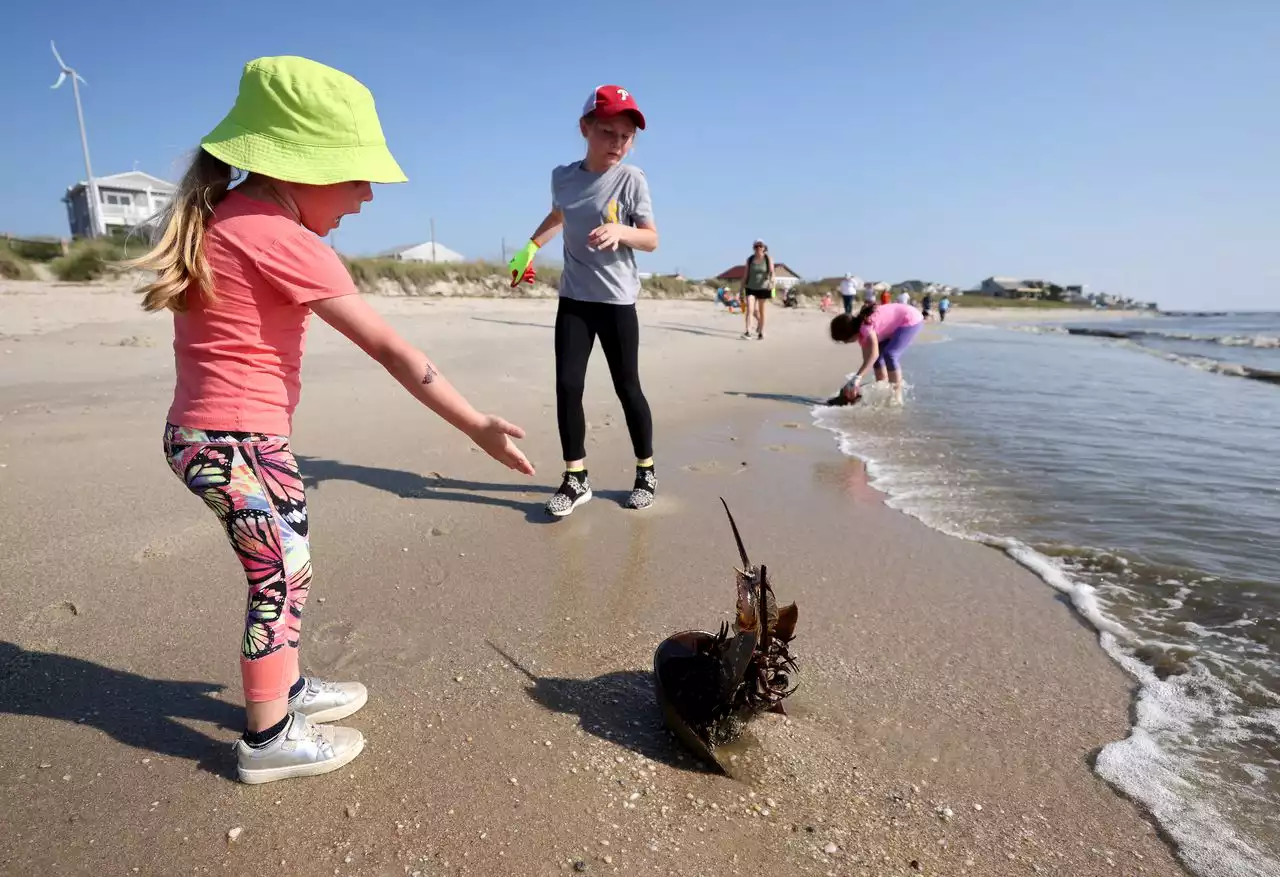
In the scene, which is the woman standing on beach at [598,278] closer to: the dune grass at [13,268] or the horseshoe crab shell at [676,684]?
the horseshoe crab shell at [676,684]

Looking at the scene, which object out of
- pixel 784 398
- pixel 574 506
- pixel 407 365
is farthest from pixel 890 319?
pixel 407 365

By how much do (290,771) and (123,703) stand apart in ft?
2.08

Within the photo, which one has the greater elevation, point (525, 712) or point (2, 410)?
point (2, 410)

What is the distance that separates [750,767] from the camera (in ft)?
5.45

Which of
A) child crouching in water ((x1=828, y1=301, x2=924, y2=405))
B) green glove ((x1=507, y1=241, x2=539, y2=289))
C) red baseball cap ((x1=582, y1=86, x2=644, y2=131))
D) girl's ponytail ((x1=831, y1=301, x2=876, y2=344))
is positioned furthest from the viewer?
girl's ponytail ((x1=831, y1=301, x2=876, y2=344))

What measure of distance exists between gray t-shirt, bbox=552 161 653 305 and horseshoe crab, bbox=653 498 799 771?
211 cm

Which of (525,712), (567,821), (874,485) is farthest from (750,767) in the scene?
(874,485)

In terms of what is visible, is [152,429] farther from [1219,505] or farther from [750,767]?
[1219,505]

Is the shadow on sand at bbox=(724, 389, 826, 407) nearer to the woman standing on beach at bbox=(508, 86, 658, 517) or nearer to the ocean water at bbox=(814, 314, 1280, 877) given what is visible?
the ocean water at bbox=(814, 314, 1280, 877)

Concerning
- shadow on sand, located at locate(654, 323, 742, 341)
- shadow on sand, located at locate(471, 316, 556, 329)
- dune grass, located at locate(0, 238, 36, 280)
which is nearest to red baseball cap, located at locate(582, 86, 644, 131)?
shadow on sand, located at locate(471, 316, 556, 329)

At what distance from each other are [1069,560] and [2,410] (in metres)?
6.35

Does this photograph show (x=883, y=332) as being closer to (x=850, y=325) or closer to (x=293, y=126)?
(x=850, y=325)

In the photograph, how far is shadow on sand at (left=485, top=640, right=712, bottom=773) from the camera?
1725 mm

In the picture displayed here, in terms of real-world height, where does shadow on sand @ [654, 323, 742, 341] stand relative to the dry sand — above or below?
above
